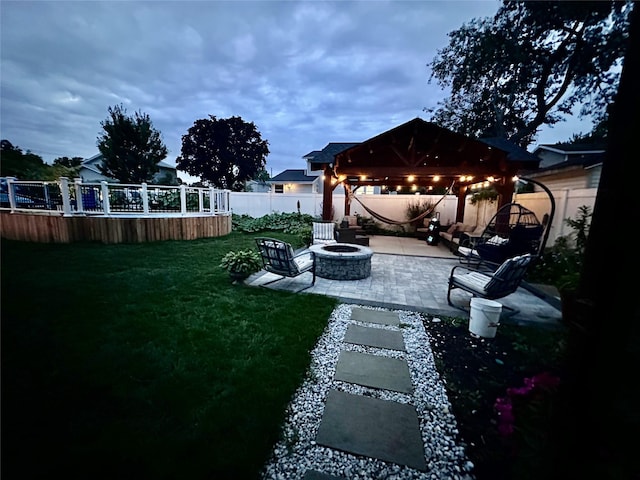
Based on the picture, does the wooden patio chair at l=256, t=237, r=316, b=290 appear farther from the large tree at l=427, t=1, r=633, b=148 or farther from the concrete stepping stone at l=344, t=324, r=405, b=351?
the large tree at l=427, t=1, r=633, b=148

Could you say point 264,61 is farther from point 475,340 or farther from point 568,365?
point 568,365

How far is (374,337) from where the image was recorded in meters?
3.01

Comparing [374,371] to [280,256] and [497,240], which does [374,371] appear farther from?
[497,240]

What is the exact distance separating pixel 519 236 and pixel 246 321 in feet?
18.4

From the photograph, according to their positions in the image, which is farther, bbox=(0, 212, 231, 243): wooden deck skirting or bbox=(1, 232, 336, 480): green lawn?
bbox=(0, 212, 231, 243): wooden deck skirting

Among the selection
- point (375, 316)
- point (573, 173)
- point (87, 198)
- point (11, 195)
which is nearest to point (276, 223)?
point (87, 198)

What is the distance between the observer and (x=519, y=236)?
206 inches

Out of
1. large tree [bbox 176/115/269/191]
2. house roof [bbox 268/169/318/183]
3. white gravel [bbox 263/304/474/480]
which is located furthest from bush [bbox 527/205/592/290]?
large tree [bbox 176/115/269/191]

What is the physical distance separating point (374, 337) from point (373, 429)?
1.29 metres

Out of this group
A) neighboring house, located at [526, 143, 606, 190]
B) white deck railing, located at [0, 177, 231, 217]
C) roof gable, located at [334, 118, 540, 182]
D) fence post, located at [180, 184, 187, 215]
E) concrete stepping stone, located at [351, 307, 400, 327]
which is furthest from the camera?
fence post, located at [180, 184, 187, 215]

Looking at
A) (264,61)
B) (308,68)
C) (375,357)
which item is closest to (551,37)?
(308,68)

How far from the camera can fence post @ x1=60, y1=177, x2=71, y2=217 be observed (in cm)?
703

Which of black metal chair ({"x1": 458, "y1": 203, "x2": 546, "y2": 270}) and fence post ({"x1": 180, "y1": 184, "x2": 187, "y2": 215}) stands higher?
fence post ({"x1": 180, "y1": 184, "x2": 187, "y2": 215})

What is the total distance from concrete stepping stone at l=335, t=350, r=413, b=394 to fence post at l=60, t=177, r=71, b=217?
9.03 m
